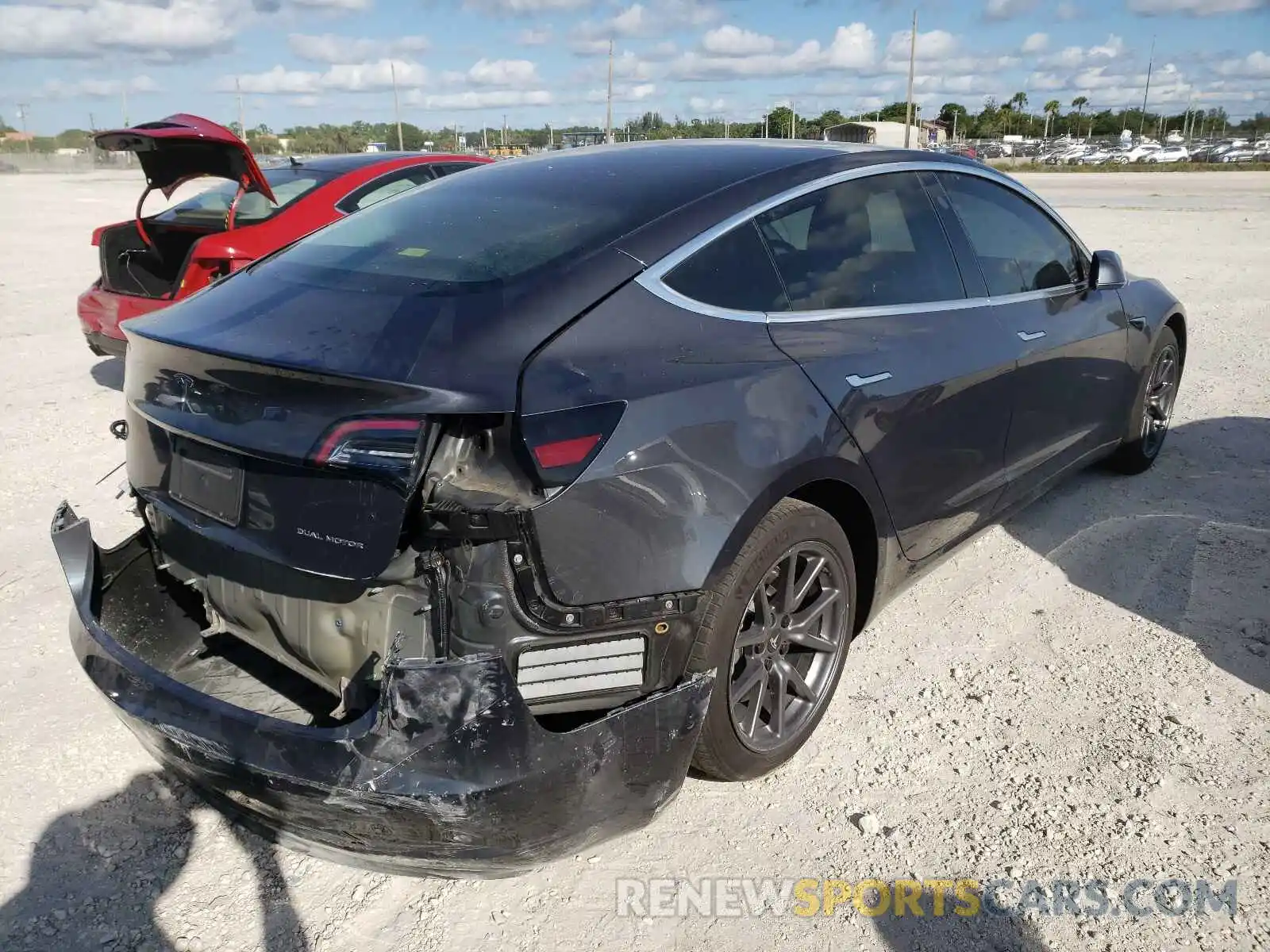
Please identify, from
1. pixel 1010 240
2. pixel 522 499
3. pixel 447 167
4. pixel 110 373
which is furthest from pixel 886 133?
pixel 522 499

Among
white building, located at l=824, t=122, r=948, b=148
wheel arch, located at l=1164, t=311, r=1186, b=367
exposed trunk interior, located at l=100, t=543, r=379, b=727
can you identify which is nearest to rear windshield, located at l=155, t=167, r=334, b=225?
exposed trunk interior, located at l=100, t=543, r=379, b=727

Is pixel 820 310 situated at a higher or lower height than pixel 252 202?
lower

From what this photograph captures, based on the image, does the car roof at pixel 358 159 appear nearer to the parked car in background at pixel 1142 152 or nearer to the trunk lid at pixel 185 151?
the trunk lid at pixel 185 151

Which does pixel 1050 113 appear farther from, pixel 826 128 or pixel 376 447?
pixel 376 447

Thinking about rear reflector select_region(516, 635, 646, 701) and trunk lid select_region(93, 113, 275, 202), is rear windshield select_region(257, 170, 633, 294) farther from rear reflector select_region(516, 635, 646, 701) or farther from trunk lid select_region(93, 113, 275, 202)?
trunk lid select_region(93, 113, 275, 202)

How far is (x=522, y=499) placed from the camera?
205 centimetres

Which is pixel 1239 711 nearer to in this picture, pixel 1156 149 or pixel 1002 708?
pixel 1002 708

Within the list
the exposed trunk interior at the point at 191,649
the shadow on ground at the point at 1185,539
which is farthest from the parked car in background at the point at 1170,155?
the exposed trunk interior at the point at 191,649

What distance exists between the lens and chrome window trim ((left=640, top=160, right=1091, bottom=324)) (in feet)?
8.18

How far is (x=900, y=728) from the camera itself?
307 centimetres

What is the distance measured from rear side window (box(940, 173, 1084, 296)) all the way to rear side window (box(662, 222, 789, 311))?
4.15 ft

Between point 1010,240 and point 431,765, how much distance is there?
312 centimetres

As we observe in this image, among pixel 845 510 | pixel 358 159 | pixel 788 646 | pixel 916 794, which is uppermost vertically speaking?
pixel 358 159

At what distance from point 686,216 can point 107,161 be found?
5577 cm
